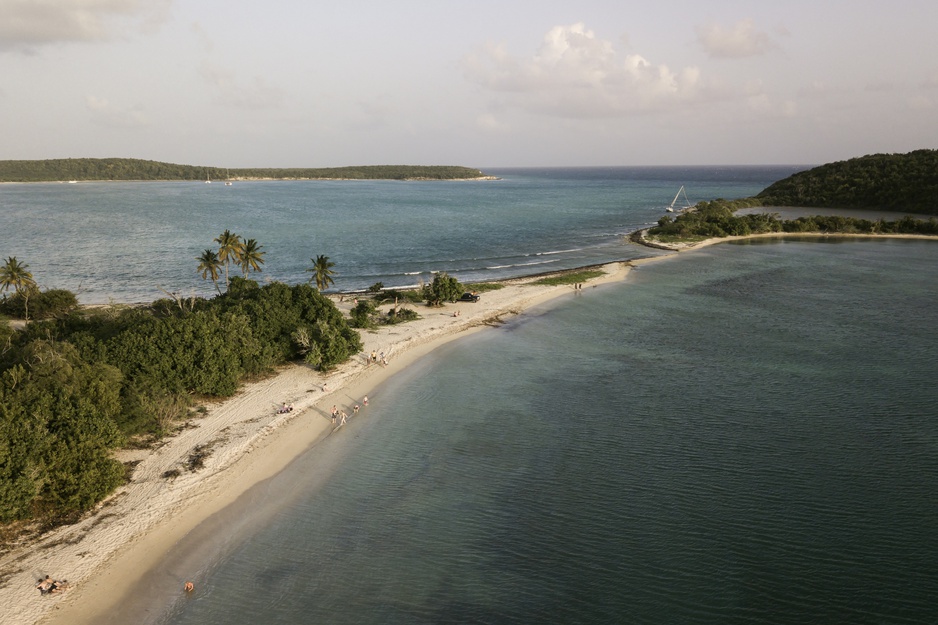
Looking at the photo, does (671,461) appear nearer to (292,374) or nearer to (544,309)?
(292,374)

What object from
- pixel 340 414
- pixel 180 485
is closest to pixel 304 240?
pixel 340 414

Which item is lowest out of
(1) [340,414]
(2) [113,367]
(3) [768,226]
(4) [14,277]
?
(1) [340,414]

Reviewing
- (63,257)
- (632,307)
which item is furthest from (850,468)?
(63,257)

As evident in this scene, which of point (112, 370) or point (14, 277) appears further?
point (14, 277)

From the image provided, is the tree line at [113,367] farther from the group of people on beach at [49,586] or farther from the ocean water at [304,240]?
the ocean water at [304,240]

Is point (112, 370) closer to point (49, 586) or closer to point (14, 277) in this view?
point (49, 586)

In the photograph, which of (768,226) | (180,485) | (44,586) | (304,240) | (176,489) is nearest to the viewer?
(44,586)

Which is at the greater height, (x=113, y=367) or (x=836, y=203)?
(x=836, y=203)

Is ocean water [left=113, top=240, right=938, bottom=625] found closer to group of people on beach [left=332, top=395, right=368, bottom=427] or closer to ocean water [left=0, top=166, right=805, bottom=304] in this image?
group of people on beach [left=332, top=395, right=368, bottom=427]

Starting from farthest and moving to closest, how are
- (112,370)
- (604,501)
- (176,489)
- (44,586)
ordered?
(112,370) → (176,489) → (604,501) → (44,586)
